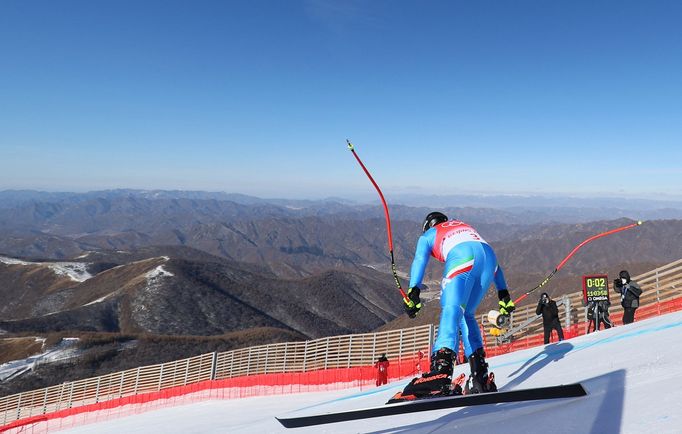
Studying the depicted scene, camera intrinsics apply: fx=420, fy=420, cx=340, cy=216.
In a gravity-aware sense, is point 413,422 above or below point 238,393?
above

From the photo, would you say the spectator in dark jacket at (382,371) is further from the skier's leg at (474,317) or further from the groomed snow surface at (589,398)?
the skier's leg at (474,317)

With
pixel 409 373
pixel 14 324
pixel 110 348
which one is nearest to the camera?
pixel 409 373

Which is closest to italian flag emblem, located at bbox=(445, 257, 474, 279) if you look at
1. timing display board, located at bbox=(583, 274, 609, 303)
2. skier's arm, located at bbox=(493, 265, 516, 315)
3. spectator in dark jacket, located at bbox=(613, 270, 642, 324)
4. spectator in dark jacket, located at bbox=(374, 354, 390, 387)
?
skier's arm, located at bbox=(493, 265, 516, 315)

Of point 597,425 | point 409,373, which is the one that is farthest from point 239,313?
point 597,425

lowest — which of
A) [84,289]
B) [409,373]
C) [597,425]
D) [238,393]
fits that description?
[84,289]

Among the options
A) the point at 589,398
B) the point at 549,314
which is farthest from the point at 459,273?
the point at 549,314

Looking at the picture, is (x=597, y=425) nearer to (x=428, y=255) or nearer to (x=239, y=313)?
(x=428, y=255)

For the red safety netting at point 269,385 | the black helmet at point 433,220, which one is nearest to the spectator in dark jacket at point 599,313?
the red safety netting at point 269,385
